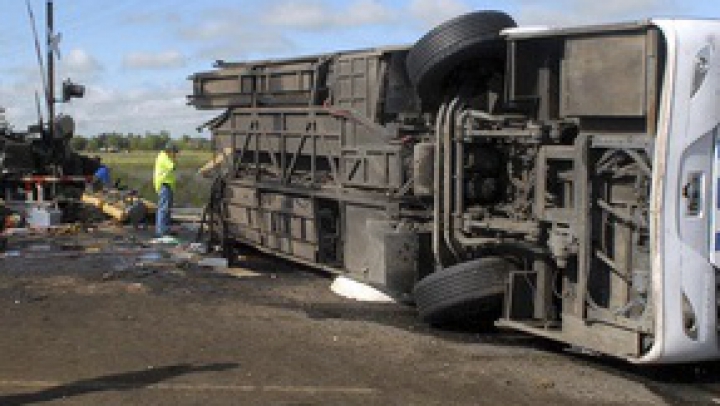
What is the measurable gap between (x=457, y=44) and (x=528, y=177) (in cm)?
135

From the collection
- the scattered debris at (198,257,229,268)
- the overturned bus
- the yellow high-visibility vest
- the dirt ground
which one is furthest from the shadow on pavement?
the yellow high-visibility vest

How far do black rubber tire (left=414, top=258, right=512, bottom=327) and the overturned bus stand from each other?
0.06ft

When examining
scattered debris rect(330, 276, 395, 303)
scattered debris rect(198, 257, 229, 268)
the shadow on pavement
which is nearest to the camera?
the shadow on pavement

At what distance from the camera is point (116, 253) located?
44.4 feet

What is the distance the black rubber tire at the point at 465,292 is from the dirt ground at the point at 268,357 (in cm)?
22

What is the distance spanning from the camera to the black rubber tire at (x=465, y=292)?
766 centimetres

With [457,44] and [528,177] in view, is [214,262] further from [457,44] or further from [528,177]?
[528,177]

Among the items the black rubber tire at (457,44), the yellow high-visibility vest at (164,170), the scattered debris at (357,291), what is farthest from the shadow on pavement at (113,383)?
the yellow high-visibility vest at (164,170)

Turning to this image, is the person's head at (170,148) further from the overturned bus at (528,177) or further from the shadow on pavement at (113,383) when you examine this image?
the shadow on pavement at (113,383)

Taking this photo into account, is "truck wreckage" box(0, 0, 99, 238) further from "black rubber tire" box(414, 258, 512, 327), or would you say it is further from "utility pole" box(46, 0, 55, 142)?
"black rubber tire" box(414, 258, 512, 327)

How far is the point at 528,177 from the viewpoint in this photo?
25.3ft

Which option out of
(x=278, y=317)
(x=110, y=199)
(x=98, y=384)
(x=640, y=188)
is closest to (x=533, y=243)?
(x=640, y=188)

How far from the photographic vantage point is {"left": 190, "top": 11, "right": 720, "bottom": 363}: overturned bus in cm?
629

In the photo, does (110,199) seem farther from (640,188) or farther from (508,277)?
(640,188)
